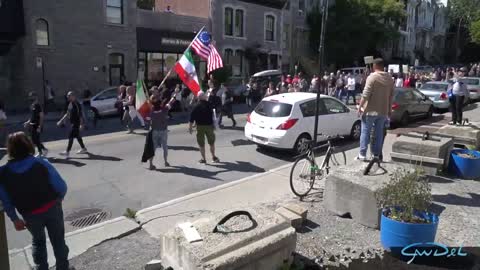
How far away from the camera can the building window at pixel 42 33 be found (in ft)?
68.4

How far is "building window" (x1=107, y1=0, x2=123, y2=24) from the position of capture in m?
23.4

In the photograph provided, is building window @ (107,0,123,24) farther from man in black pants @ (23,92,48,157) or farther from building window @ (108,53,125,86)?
man in black pants @ (23,92,48,157)

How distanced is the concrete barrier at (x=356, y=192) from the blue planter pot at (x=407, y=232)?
643 mm

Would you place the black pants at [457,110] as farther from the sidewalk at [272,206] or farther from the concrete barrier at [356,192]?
the concrete barrier at [356,192]

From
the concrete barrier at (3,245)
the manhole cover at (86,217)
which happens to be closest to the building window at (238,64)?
the manhole cover at (86,217)

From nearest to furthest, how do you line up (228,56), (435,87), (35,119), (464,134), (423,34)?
1. (464,134)
2. (35,119)
3. (435,87)
4. (228,56)
5. (423,34)

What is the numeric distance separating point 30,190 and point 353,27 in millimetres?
35026

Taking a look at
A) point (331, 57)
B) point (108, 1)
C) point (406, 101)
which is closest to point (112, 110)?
point (108, 1)

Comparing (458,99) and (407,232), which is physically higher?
(458,99)

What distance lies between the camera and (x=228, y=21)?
30.4 meters

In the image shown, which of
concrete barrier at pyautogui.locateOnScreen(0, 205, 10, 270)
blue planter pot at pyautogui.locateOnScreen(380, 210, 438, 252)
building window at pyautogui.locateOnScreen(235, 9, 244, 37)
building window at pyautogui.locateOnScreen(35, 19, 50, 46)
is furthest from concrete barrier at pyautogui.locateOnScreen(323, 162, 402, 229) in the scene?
building window at pyautogui.locateOnScreen(235, 9, 244, 37)

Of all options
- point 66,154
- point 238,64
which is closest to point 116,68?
point 238,64

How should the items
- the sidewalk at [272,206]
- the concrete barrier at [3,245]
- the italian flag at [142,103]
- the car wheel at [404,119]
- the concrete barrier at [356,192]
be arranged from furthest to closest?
the car wheel at [404,119], the italian flag at [142,103], the concrete barrier at [356,192], the sidewalk at [272,206], the concrete barrier at [3,245]

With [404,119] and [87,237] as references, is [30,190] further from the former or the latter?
[404,119]
